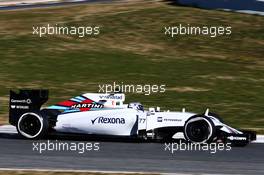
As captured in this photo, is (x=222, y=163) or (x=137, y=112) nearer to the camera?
(x=222, y=163)

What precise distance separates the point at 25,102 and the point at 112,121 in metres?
2.00

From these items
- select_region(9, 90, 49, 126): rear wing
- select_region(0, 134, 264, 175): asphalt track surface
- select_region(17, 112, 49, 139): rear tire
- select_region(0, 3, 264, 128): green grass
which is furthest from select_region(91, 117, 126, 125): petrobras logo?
select_region(0, 3, 264, 128): green grass

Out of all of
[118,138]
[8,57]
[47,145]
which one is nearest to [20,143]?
[47,145]

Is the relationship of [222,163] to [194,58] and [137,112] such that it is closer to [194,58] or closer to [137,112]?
[137,112]

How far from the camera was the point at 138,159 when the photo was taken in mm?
13875

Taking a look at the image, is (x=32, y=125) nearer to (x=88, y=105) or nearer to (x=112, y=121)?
(x=88, y=105)

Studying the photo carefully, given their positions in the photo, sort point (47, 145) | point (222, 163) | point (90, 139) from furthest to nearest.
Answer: point (90, 139), point (47, 145), point (222, 163)

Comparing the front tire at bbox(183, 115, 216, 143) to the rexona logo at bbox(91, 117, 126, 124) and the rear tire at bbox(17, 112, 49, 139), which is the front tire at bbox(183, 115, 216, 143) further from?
the rear tire at bbox(17, 112, 49, 139)

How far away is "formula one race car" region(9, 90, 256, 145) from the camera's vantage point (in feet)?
49.6

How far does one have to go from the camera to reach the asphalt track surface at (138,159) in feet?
42.6

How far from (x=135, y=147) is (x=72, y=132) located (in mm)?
1439

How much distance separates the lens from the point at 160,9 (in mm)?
40188

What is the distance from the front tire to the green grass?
4.82m

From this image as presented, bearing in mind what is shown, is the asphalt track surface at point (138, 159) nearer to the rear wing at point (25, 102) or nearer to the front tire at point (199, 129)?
the front tire at point (199, 129)
